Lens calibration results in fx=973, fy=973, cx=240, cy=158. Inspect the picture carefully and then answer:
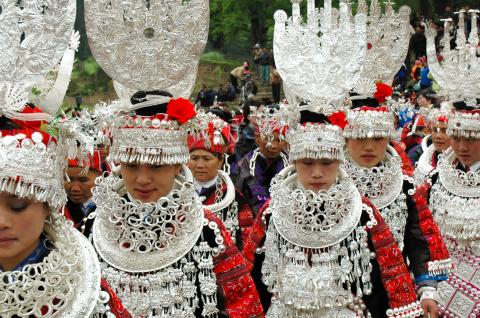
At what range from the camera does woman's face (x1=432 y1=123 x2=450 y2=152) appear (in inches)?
401

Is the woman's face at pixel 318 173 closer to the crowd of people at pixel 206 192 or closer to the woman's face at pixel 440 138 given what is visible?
the crowd of people at pixel 206 192

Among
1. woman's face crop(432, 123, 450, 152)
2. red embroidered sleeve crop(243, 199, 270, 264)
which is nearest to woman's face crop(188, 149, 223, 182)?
red embroidered sleeve crop(243, 199, 270, 264)

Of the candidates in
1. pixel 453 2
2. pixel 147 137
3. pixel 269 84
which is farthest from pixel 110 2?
pixel 453 2

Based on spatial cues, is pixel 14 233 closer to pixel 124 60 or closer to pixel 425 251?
pixel 124 60

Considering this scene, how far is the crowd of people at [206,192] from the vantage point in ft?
13.3

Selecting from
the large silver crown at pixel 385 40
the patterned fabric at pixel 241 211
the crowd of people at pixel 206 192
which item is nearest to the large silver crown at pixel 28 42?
the crowd of people at pixel 206 192

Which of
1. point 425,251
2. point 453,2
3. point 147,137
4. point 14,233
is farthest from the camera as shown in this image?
point 453,2

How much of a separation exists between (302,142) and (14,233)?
2750 millimetres

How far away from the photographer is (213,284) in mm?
5453

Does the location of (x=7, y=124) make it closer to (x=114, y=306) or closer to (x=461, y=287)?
(x=114, y=306)

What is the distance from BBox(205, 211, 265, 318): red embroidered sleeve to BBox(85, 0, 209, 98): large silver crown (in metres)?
1.00

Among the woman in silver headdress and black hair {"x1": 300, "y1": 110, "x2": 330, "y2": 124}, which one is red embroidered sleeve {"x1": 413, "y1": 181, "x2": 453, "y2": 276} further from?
black hair {"x1": 300, "y1": 110, "x2": 330, "y2": 124}

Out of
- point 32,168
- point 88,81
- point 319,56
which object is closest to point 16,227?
point 32,168

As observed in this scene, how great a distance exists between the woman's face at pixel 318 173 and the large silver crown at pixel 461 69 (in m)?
2.72
